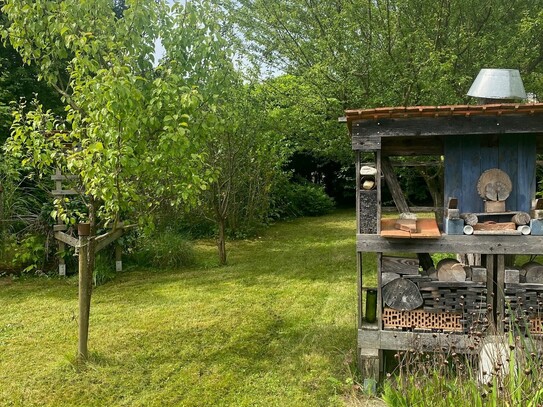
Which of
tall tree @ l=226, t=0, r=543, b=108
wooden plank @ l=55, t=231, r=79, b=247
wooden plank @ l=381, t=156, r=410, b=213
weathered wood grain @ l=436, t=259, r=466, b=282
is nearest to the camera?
weathered wood grain @ l=436, t=259, r=466, b=282

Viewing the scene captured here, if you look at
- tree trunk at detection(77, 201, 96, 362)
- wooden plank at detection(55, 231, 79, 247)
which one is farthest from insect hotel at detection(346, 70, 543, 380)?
wooden plank at detection(55, 231, 79, 247)

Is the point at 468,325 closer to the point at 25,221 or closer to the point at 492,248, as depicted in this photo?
the point at 492,248

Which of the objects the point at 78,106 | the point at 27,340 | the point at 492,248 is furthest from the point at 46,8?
the point at 492,248

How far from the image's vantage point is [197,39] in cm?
482

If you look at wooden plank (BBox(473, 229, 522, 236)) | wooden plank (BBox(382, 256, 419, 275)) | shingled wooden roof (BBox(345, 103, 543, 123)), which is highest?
shingled wooden roof (BBox(345, 103, 543, 123))

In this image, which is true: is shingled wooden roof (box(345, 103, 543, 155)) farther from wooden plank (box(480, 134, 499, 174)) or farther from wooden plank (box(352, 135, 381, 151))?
wooden plank (box(480, 134, 499, 174))

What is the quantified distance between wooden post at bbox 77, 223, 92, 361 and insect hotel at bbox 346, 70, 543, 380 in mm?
2730

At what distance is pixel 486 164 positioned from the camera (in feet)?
15.5

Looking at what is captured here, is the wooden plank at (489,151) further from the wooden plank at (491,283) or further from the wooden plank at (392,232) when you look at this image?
the wooden plank at (392,232)

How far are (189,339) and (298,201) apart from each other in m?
13.8

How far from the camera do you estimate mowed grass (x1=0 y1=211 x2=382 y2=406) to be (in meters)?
4.46

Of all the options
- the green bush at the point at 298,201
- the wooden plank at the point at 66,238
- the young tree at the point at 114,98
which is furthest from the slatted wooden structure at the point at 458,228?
the green bush at the point at 298,201

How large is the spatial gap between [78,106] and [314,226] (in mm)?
12061

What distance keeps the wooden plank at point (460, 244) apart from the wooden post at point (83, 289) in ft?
8.98
